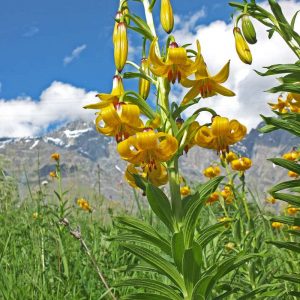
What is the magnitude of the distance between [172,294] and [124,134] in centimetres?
66

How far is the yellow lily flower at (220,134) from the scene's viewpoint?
6.52 ft

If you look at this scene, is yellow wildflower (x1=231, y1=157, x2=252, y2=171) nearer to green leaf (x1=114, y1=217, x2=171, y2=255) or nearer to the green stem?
the green stem

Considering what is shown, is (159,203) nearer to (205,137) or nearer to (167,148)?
(167,148)

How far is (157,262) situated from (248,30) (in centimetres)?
125

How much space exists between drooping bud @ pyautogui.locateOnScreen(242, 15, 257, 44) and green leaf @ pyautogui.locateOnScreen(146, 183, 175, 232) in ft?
3.37

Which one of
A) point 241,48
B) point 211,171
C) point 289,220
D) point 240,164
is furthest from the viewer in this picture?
point 211,171

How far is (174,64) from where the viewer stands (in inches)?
78.5

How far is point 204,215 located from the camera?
4.69 metres

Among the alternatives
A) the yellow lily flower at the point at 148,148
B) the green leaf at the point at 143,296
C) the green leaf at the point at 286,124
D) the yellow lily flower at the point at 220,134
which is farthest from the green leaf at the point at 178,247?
the green leaf at the point at 286,124

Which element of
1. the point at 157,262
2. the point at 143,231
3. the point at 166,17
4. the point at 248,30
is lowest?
the point at 157,262

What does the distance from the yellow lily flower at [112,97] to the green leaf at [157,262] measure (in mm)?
588

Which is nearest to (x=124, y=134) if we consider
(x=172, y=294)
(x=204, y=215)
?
(x=172, y=294)

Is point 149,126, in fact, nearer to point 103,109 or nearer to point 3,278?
point 103,109

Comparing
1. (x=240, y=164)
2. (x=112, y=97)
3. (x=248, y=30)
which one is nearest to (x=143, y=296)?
(x=112, y=97)
